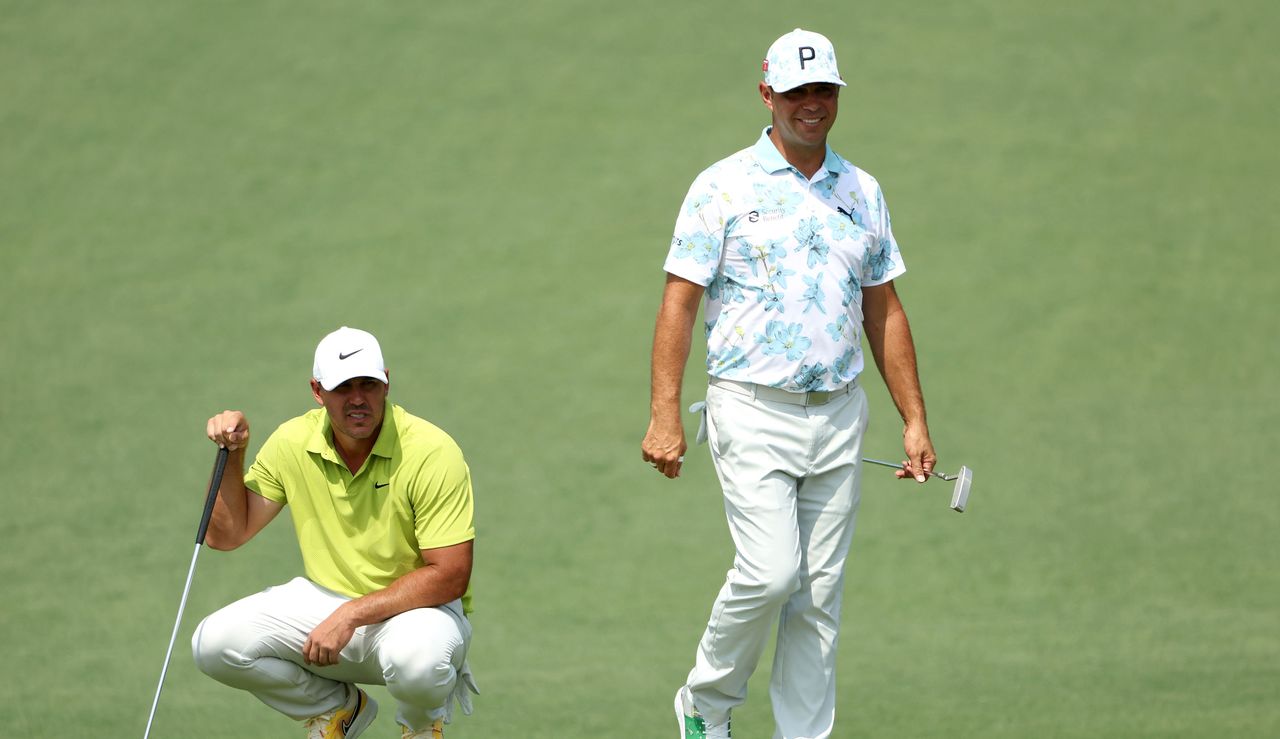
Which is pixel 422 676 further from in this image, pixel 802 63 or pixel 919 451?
pixel 802 63

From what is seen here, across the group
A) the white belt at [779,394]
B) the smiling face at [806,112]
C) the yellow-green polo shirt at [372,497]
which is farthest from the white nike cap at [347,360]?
the smiling face at [806,112]

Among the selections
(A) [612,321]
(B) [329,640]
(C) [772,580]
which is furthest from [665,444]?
(A) [612,321]

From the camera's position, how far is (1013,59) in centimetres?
873

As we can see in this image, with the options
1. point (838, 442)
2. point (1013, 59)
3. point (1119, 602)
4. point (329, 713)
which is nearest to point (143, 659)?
point (329, 713)

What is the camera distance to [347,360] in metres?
4.04

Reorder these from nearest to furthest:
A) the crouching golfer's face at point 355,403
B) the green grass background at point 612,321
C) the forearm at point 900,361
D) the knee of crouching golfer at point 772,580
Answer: the knee of crouching golfer at point 772,580, the crouching golfer's face at point 355,403, the forearm at point 900,361, the green grass background at point 612,321

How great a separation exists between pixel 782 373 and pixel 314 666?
1.41m

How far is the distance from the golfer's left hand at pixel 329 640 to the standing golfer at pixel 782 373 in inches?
33.8

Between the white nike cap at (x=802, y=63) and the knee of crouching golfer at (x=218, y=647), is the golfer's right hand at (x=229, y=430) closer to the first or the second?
the knee of crouching golfer at (x=218, y=647)

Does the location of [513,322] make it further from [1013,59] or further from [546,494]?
[1013,59]

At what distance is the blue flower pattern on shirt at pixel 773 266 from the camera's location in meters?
4.04

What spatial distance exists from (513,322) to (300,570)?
6.28 ft

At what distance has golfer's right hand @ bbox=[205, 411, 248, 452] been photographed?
4070 millimetres

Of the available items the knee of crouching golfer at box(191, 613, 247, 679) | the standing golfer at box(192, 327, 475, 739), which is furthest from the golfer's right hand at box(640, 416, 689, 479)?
the knee of crouching golfer at box(191, 613, 247, 679)
